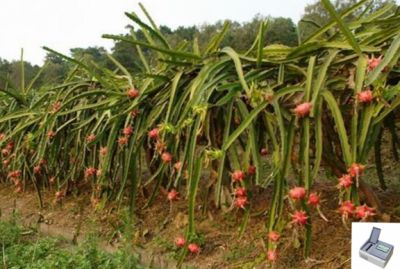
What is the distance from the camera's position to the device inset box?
1.29 meters

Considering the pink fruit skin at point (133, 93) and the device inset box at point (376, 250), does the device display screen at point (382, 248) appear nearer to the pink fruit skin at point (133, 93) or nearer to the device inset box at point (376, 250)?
the device inset box at point (376, 250)

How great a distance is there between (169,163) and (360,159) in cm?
101

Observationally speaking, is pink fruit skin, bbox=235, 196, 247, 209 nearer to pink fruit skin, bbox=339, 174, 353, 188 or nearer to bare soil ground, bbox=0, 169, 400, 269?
bare soil ground, bbox=0, 169, 400, 269

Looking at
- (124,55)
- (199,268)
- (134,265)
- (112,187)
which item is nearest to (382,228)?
Result: (199,268)

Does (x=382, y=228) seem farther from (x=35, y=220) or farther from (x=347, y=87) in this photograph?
(x=35, y=220)

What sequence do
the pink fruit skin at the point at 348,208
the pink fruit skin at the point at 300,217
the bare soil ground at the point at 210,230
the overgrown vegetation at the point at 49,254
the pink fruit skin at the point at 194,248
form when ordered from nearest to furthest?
the pink fruit skin at the point at 348,208 → the pink fruit skin at the point at 300,217 → the bare soil ground at the point at 210,230 → the pink fruit skin at the point at 194,248 → the overgrown vegetation at the point at 49,254

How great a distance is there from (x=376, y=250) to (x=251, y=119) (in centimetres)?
98

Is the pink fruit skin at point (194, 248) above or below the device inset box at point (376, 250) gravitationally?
below

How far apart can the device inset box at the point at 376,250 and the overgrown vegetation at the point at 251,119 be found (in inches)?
22.1

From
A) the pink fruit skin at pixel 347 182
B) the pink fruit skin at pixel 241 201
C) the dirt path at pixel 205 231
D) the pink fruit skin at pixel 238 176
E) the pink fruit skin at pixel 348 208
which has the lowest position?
the dirt path at pixel 205 231

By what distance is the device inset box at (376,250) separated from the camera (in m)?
1.29

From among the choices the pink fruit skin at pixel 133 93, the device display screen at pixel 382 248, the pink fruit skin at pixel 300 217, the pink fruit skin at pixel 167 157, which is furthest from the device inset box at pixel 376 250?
the pink fruit skin at pixel 133 93

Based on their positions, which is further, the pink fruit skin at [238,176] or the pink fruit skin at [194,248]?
the pink fruit skin at [194,248]

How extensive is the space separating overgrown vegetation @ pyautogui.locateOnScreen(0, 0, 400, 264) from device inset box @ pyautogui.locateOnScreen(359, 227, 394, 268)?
56 cm
